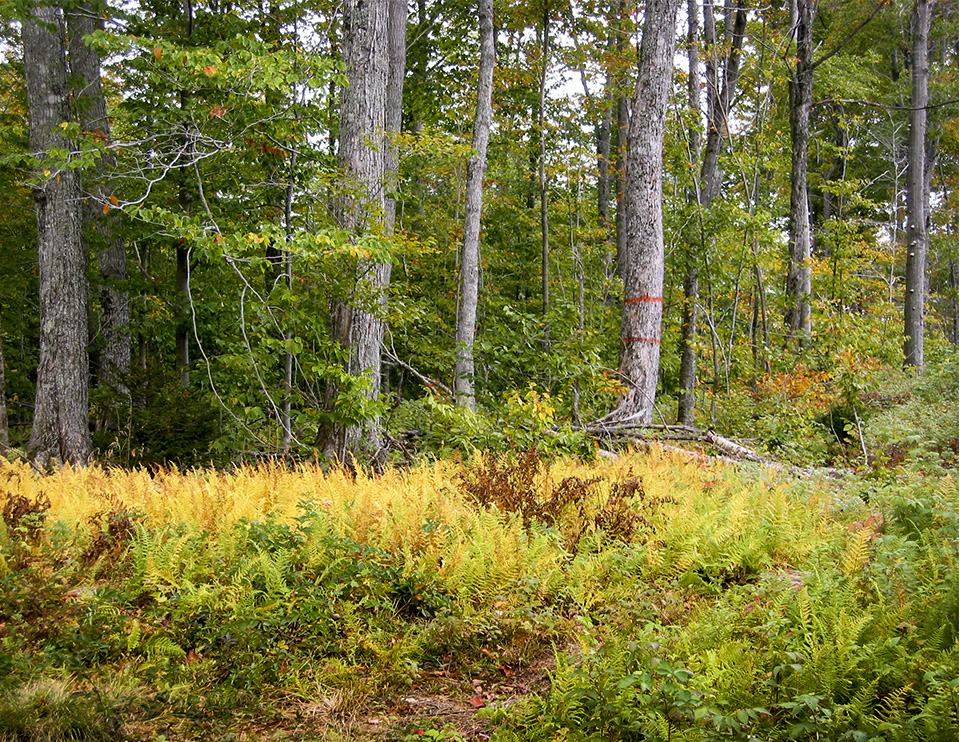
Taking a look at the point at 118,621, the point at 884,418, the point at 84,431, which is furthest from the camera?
the point at 884,418

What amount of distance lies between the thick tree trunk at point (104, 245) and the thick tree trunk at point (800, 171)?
13.4 metres

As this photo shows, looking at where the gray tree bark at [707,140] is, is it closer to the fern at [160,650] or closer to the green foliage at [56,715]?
the fern at [160,650]

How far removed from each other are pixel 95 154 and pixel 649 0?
7.69 m

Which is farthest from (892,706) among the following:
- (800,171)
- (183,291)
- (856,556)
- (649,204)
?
(800,171)

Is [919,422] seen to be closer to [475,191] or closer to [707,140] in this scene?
[707,140]

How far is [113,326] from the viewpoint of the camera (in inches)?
478

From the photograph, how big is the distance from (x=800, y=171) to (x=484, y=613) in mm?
15460

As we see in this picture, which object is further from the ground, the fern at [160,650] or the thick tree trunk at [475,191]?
the thick tree trunk at [475,191]

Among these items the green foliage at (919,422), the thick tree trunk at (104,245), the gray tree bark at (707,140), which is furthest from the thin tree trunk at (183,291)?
the green foliage at (919,422)

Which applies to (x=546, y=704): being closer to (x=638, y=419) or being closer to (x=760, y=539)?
(x=760, y=539)

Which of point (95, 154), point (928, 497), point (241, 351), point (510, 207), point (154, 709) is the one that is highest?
point (510, 207)

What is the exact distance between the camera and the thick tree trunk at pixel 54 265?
898 cm

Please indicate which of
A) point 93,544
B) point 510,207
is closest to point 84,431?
point 93,544

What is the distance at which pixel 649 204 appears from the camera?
386 inches
